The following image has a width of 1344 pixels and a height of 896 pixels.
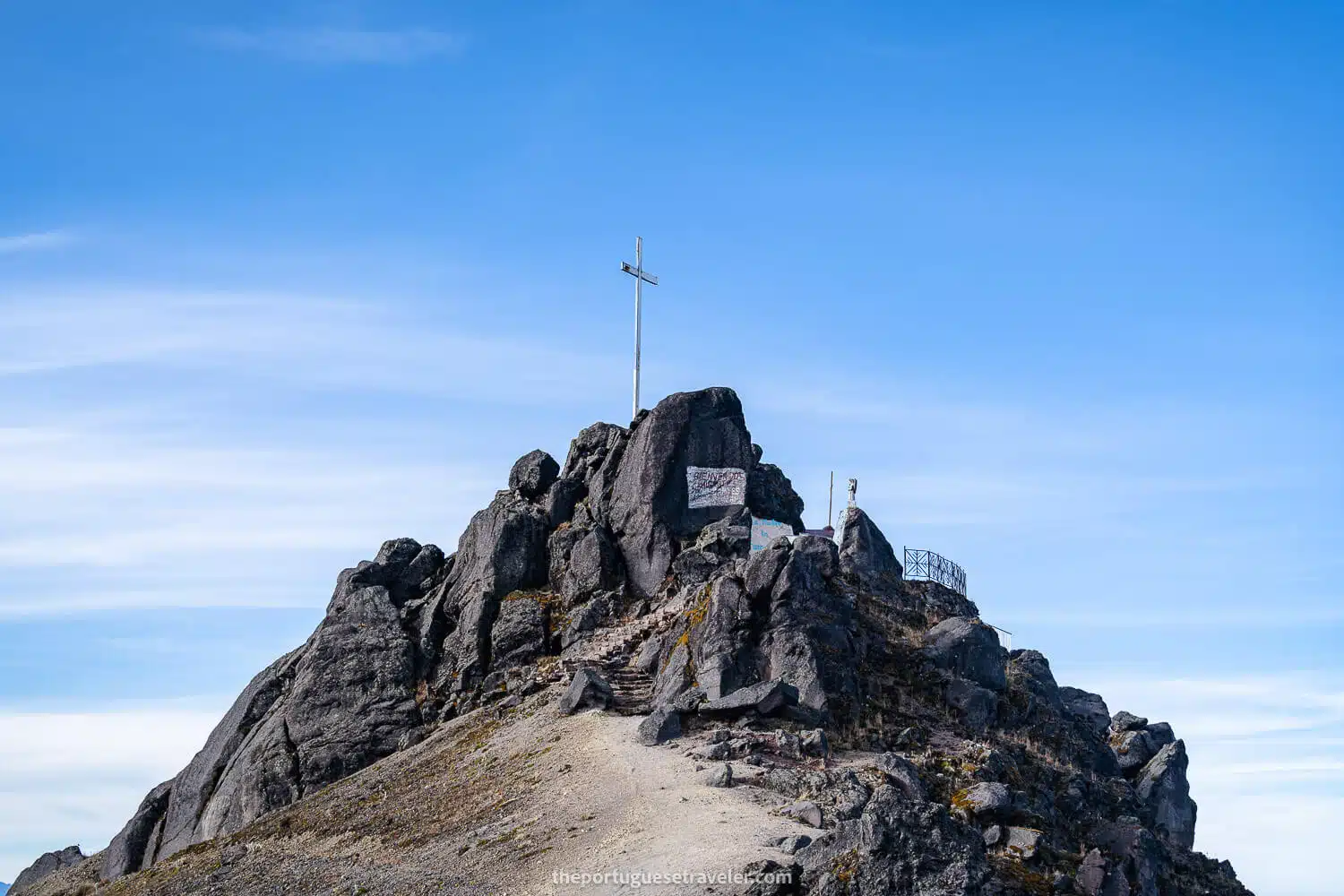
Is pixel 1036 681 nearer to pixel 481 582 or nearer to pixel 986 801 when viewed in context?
pixel 986 801

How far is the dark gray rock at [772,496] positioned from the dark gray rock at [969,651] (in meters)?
8.27

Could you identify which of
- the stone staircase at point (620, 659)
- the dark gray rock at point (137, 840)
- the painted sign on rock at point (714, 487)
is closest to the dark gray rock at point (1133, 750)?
the painted sign on rock at point (714, 487)

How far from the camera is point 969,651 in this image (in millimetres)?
46781

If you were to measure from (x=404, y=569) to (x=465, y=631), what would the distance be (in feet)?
18.0

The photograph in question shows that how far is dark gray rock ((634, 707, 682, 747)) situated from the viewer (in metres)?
38.7

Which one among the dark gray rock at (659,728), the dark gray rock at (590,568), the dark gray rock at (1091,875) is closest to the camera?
the dark gray rock at (1091,875)

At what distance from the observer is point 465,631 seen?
5006cm

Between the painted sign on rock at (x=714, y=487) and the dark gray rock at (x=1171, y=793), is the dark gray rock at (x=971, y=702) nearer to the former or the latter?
the painted sign on rock at (x=714, y=487)

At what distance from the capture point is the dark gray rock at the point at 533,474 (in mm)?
55375

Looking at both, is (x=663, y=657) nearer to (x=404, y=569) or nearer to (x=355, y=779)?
(x=355, y=779)

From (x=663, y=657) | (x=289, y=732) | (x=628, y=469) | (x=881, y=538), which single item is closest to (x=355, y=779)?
(x=289, y=732)

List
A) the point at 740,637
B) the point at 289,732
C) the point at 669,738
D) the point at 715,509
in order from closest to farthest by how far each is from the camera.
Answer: the point at 669,738, the point at 740,637, the point at 289,732, the point at 715,509

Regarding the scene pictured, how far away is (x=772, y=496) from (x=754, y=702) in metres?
15.9

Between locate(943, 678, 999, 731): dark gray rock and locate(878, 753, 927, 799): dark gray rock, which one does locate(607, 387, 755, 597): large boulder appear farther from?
locate(878, 753, 927, 799): dark gray rock
